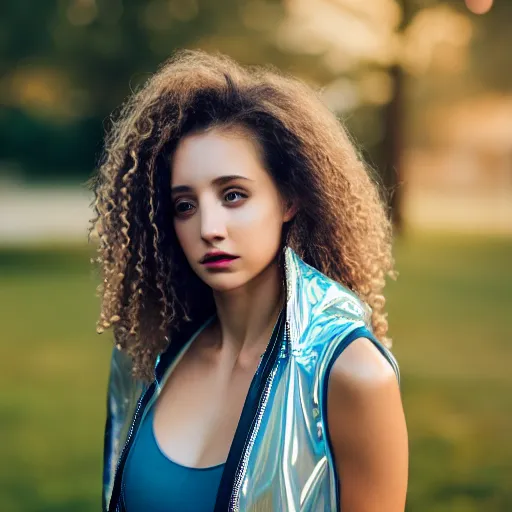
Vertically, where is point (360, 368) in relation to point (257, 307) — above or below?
below

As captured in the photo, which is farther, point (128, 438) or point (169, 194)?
point (169, 194)

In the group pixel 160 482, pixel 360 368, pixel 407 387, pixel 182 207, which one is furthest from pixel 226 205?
pixel 407 387

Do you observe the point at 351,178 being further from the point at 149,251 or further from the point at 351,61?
the point at 351,61

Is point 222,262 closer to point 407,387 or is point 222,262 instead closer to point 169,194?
point 169,194

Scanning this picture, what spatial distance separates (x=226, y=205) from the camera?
2.24m

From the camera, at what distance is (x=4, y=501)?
534cm

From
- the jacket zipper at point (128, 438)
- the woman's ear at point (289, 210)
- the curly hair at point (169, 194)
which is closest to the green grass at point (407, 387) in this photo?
the curly hair at point (169, 194)

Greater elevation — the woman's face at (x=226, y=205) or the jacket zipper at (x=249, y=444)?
the woman's face at (x=226, y=205)

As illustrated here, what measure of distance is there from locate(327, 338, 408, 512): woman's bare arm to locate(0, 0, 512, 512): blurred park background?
10.3ft

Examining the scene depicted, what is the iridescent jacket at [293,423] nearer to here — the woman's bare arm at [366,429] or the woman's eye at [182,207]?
the woman's bare arm at [366,429]

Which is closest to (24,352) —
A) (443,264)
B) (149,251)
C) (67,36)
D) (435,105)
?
(149,251)

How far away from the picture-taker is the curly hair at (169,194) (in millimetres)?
2352

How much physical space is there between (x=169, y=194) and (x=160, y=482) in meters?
0.76

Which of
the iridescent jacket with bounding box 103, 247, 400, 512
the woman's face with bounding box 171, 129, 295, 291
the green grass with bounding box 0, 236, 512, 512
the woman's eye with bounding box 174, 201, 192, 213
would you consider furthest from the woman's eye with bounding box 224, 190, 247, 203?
the green grass with bounding box 0, 236, 512, 512
